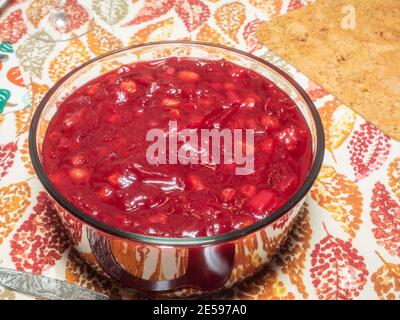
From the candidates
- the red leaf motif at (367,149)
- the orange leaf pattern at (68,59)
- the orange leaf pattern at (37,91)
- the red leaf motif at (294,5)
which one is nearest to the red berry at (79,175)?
the orange leaf pattern at (37,91)

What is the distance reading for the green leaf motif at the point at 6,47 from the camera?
2.32 m

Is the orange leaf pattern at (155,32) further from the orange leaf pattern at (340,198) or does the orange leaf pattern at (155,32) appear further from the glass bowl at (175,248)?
the orange leaf pattern at (340,198)

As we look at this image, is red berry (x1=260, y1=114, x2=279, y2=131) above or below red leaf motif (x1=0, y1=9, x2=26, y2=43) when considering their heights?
below

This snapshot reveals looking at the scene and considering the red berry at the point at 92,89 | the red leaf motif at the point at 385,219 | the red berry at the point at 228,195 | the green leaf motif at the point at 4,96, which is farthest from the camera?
the green leaf motif at the point at 4,96

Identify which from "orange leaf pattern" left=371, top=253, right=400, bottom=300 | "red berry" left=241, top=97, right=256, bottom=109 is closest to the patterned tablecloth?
"orange leaf pattern" left=371, top=253, right=400, bottom=300

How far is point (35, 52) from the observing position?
2316 millimetres

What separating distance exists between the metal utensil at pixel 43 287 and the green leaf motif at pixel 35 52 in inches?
38.2

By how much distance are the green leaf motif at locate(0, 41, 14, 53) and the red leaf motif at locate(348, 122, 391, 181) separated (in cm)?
147

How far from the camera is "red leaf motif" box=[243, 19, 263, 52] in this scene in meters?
2.36

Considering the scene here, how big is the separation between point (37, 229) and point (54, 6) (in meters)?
1.28

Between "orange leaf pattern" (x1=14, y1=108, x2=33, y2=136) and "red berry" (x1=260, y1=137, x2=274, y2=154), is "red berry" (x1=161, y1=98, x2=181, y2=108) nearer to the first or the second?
"red berry" (x1=260, y1=137, x2=274, y2=154)

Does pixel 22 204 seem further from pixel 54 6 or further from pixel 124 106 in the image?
pixel 54 6

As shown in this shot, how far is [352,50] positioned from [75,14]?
1.28 meters

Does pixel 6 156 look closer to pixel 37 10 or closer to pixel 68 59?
pixel 68 59
